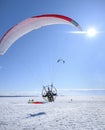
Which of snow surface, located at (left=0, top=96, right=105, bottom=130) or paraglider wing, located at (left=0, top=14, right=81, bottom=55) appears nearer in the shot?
snow surface, located at (left=0, top=96, right=105, bottom=130)

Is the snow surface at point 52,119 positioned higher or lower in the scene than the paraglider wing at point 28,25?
lower

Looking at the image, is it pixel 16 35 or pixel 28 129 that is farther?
pixel 16 35

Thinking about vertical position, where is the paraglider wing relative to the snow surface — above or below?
above

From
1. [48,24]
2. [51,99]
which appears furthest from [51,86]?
[48,24]

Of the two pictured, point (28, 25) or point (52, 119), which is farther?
point (28, 25)

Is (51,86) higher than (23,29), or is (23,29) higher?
(23,29)

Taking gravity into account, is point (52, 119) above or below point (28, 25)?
below

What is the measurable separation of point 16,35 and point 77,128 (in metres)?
7.01

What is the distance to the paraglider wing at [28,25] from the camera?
1412 cm

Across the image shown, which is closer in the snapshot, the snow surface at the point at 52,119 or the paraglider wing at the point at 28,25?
the snow surface at the point at 52,119

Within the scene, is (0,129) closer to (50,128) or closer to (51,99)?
(50,128)

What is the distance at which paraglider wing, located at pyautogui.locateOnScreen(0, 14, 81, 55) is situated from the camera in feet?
46.3

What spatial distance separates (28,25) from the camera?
14664mm

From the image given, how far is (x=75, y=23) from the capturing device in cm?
1377
